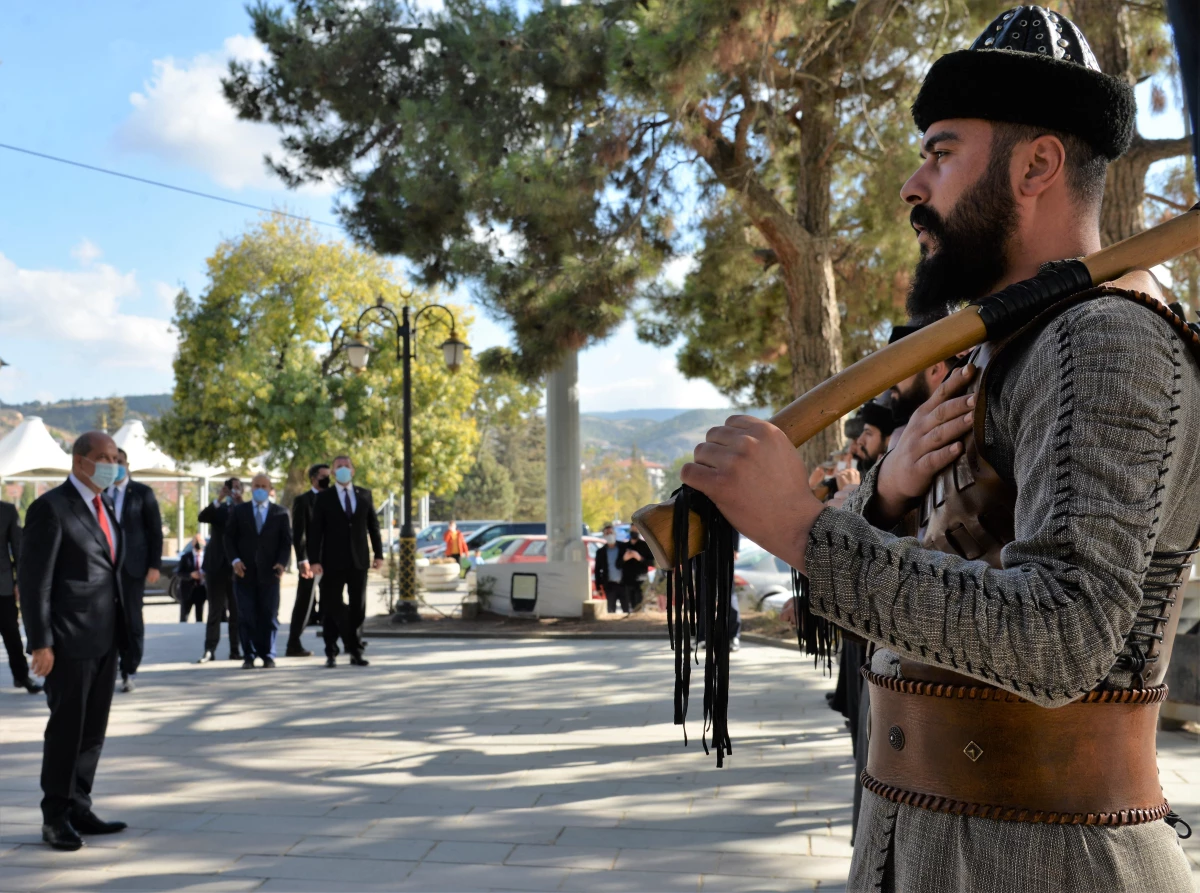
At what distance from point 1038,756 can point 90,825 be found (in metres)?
5.58

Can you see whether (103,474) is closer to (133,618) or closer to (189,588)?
(133,618)

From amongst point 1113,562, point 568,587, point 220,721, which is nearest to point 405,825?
point 220,721

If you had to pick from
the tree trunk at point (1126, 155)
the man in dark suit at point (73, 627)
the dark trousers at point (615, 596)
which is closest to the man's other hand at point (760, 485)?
the man in dark suit at point (73, 627)

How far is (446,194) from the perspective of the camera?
1278cm

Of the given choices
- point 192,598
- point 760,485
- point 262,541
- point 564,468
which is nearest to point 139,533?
point 262,541

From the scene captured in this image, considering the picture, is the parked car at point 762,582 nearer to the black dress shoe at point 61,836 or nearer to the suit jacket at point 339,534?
the suit jacket at point 339,534

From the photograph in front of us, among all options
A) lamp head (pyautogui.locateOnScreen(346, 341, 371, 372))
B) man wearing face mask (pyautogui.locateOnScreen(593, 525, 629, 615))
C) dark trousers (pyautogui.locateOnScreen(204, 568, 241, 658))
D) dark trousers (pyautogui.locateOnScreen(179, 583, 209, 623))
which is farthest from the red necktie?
dark trousers (pyautogui.locateOnScreen(179, 583, 209, 623))

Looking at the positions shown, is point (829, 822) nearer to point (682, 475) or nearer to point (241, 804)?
point (241, 804)

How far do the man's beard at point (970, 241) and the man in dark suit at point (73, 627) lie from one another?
17.1 ft

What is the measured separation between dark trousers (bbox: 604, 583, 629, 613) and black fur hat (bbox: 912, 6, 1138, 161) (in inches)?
628

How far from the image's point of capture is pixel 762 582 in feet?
55.3

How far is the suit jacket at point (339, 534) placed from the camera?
39.2ft

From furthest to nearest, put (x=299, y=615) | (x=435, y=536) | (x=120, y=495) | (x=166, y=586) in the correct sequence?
(x=435, y=536) < (x=166, y=586) < (x=299, y=615) < (x=120, y=495)

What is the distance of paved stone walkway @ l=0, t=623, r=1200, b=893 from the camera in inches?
201
